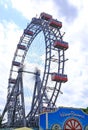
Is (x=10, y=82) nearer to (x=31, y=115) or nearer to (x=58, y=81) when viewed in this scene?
(x=31, y=115)

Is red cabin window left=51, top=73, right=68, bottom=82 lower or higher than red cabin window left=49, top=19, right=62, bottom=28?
lower

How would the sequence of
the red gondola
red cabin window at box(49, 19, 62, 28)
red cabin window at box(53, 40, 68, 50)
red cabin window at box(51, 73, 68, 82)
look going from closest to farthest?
red cabin window at box(51, 73, 68, 82), red cabin window at box(53, 40, 68, 50), red cabin window at box(49, 19, 62, 28), the red gondola

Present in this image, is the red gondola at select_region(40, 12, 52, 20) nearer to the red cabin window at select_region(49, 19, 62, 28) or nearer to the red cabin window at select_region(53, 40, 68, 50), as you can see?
the red cabin window at select_region(49, 19, 62, 28)

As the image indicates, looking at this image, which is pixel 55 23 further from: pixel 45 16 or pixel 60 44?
pixel 60 44

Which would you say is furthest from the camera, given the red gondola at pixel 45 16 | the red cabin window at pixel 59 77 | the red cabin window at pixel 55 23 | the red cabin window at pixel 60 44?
the red gondola at pixel 45 16

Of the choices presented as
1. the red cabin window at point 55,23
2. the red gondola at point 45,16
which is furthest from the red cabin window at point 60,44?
the red gondola at point 45,16

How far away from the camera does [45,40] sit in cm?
6812

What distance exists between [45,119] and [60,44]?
45515 mm

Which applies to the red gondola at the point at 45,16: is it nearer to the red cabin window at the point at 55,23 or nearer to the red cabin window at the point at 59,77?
the red cabin window at the point at 55,23

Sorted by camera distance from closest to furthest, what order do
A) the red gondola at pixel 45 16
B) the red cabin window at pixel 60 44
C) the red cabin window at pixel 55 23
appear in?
the red cabin window at pixel 60 44 < the red cabin window at pixel 55 23 < the red gondola at pixel 45 16

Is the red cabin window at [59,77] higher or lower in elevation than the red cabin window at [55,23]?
lower

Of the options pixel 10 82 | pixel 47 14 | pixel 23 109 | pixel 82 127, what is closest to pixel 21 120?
pixel 23 109

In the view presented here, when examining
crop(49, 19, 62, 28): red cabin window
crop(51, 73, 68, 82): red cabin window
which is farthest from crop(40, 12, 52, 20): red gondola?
crop(51, 73, 68, 82): red cabin window

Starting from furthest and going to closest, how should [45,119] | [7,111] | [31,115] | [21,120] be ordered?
[7,111] → [21,120] → [31,115] → [45,119]
